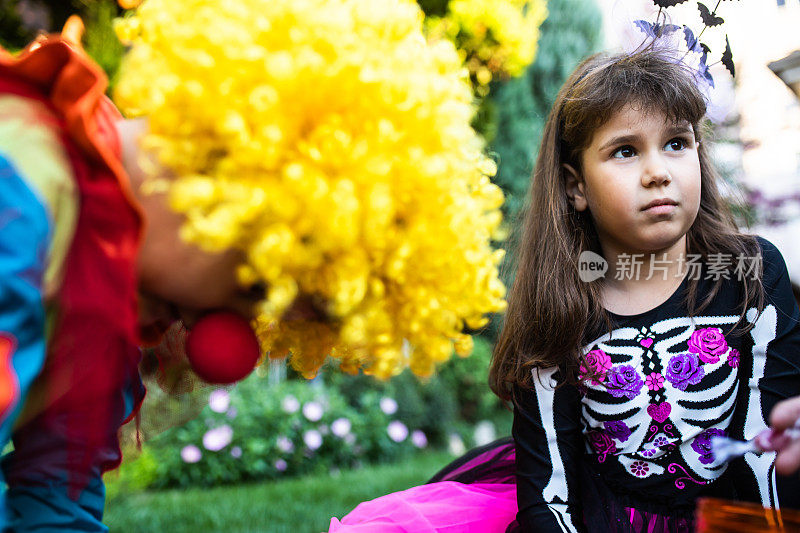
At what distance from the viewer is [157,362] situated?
1.84m

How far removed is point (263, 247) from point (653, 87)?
121 cm

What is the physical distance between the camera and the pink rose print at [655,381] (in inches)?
72.0

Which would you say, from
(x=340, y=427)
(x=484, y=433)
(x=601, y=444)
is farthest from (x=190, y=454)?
Result: (x=601, y=444)

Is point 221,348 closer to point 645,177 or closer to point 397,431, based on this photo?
point 645,177

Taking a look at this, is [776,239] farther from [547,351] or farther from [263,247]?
[263,247]

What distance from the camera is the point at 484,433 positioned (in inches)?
232

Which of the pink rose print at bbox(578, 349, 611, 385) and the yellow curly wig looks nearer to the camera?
the yellow curly wig

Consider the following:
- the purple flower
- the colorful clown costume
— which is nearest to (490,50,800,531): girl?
the colorful clown costume

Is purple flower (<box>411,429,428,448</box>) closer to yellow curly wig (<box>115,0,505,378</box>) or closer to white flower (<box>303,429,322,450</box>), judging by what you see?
white flower (<box>303,429,322,450</box>)

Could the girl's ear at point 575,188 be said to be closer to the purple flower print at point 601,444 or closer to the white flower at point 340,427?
the purple flower print at point 601,444

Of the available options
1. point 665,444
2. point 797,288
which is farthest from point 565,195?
point 797,288

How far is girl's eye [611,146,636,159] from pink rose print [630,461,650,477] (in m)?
0.79

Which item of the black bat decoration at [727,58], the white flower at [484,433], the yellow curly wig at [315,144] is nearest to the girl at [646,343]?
the black bat decoration at [727,58]

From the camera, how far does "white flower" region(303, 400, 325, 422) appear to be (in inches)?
186
